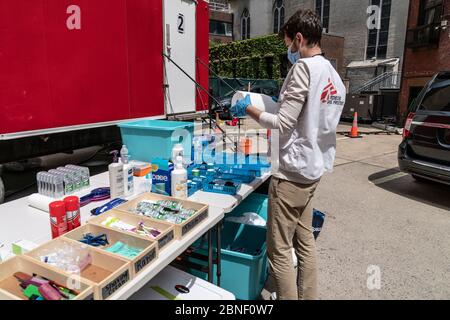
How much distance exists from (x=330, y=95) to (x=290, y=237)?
35.9 inches

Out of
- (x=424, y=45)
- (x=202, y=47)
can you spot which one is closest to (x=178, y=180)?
(x=202, y=47)

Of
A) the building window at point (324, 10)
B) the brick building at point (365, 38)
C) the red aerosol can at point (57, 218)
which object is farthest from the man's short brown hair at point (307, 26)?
the building window at point (324, 10)

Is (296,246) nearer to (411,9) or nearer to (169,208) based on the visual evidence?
(169,208)

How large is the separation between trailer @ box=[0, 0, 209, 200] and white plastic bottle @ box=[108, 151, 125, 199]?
43.5 inches

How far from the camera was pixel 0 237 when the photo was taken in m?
1.53

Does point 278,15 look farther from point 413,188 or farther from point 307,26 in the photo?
point 307,26

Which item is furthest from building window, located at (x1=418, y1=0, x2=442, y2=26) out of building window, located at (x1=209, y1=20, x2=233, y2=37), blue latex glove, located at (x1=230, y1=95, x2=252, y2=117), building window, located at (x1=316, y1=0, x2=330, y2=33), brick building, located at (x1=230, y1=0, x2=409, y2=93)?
building window, located at (x1=209, y1=20, x2=233, y2=37)

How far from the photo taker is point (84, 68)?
2.98 m

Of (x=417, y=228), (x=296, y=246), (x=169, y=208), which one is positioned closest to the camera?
(x=169, y=208)

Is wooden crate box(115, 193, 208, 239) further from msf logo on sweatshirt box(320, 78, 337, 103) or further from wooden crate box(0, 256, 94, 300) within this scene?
msf logo on sweatshirt box(320, 78, 337, 103)

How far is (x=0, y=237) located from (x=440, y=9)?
1360 cm

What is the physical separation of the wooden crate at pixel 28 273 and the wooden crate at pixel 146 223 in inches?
13.6

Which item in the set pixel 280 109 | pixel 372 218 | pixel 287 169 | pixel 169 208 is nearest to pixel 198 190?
pixel 169 208

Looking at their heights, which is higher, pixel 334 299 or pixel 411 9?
pixel 411 9
